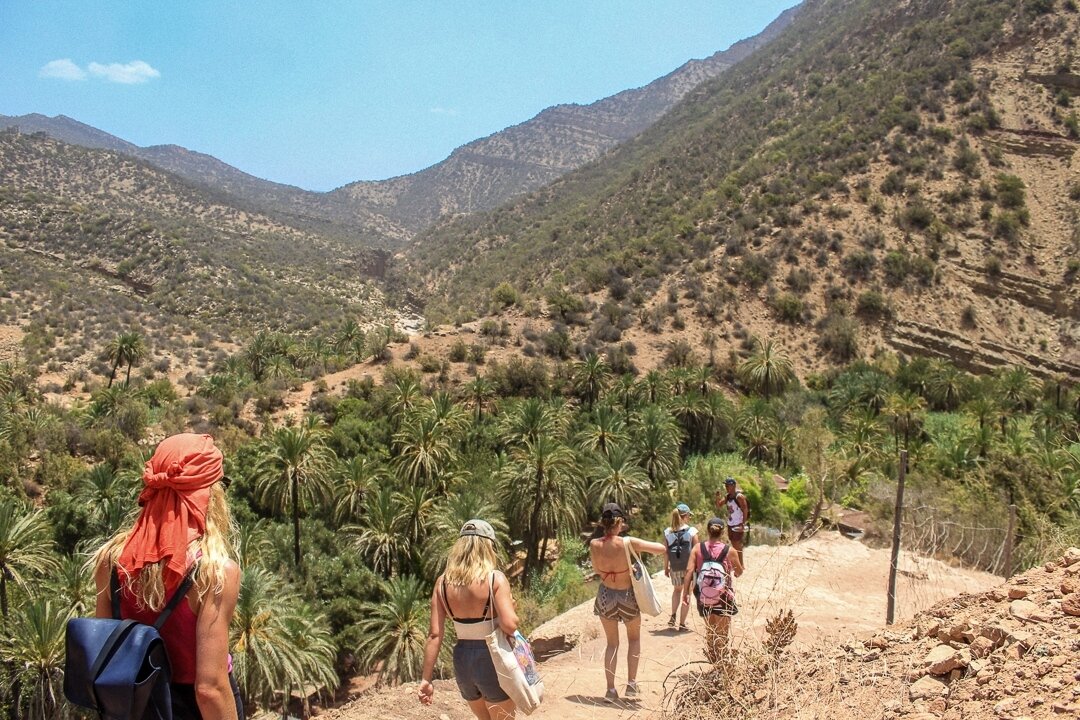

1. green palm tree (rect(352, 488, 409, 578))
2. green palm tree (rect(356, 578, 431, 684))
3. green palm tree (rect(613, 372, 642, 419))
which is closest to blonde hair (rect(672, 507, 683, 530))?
green palm tree (rect(356, 578, 431, 684))

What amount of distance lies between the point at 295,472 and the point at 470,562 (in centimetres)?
2491

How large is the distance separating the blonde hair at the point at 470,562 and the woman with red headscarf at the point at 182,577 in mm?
1699

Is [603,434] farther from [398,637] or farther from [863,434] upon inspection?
[398,637]

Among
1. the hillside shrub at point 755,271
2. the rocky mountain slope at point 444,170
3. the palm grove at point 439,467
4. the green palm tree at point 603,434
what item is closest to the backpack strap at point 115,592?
the palm grove at point 439,467

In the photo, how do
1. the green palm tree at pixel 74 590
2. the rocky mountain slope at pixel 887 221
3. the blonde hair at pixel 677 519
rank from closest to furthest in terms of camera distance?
the blonde hair at pixel 677 519, the green palm tree at pixel 74 590, the rocky mountain slope at pixel 887 221

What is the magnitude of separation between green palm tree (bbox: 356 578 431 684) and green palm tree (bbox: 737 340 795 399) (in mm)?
31356

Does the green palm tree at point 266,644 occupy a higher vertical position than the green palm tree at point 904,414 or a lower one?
lower

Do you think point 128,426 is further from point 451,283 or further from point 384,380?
point 451,283

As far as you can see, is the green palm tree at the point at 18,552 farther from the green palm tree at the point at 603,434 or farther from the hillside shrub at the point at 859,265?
the hillside shrub at the point at 859,265

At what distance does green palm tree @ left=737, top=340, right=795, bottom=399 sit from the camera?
48.5m

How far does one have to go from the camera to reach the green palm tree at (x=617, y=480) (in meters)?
31.7

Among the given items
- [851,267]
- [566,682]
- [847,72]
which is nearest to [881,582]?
[566,682]

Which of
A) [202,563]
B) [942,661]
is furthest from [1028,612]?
[202,563]

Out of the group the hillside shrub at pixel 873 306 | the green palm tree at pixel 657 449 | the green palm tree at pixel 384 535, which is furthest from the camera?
the hillside shrub at pixel 873 306
